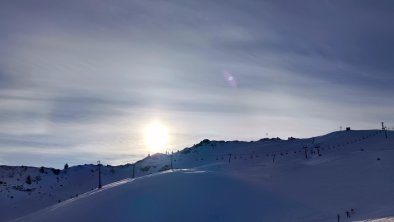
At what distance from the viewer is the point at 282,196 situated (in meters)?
52.2

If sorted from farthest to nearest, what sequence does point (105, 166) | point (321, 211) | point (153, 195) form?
point (105, 166)
point (153, 195)
point (321, 211)

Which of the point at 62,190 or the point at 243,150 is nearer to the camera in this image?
the point at 243,150

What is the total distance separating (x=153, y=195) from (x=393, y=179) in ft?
89.1

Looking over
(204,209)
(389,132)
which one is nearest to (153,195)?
(204,209)

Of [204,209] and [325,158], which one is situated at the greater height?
[325,158]

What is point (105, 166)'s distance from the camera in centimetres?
15888

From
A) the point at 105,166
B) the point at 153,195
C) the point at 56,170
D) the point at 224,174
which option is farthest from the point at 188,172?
the point at 56,170

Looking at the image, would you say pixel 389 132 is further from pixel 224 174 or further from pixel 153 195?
pixel 153 195

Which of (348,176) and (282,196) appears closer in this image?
(282,196)

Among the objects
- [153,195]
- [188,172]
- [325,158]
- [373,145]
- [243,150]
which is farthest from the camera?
[243,150]

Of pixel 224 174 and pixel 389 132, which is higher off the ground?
pixel 389 132

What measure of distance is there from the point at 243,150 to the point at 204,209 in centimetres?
7902

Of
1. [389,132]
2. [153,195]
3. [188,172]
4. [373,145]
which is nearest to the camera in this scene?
[153,195]

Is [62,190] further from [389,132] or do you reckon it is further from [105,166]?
[389,132]
